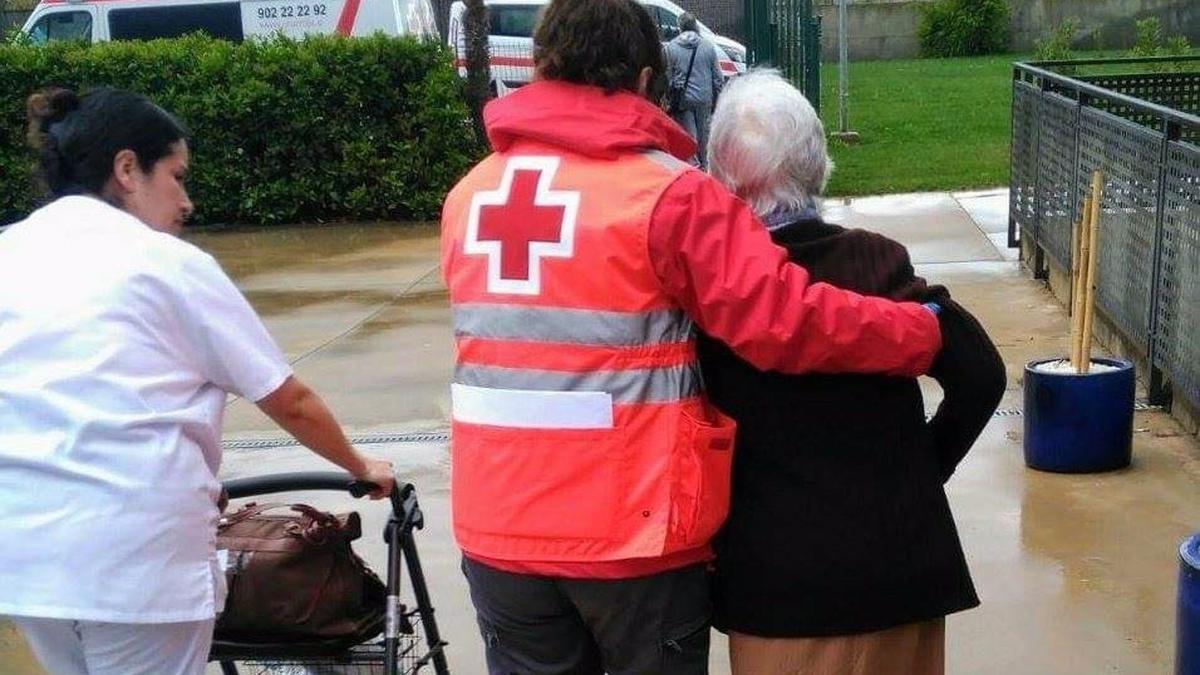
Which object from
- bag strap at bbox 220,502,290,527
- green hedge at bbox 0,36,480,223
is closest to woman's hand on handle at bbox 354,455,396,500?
bag strap at bbox 220,502,290,527

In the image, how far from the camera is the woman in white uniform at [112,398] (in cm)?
249

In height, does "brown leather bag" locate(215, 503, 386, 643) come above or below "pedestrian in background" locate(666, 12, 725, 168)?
below

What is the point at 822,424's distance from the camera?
2666 millimetres

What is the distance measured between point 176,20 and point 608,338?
1856 cm

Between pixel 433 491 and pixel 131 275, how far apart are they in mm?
3518

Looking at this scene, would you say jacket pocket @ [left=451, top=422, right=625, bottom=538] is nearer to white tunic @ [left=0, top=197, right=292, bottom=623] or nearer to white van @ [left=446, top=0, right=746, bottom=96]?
white tunic @ [left=0, top=197, right=292, bottom=623]

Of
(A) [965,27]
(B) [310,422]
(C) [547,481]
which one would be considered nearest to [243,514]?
(B) [310,422]

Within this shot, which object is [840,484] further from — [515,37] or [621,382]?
[515,37]

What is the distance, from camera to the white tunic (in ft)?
8.17

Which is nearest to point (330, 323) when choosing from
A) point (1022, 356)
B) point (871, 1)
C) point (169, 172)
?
point (1022, 356)

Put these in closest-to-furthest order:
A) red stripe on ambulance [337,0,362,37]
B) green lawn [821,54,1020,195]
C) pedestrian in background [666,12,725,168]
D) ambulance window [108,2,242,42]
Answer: pedestrian in background [666,12,725,168], green lawn [821,54,1020,195], red stripe on ambulance [337,0,362,37], ambulance window [108,2,242,42]

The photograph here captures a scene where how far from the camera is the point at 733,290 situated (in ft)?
8.23

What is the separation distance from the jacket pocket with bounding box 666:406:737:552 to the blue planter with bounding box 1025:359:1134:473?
338cm

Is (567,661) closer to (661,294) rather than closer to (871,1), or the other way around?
(661,294)
